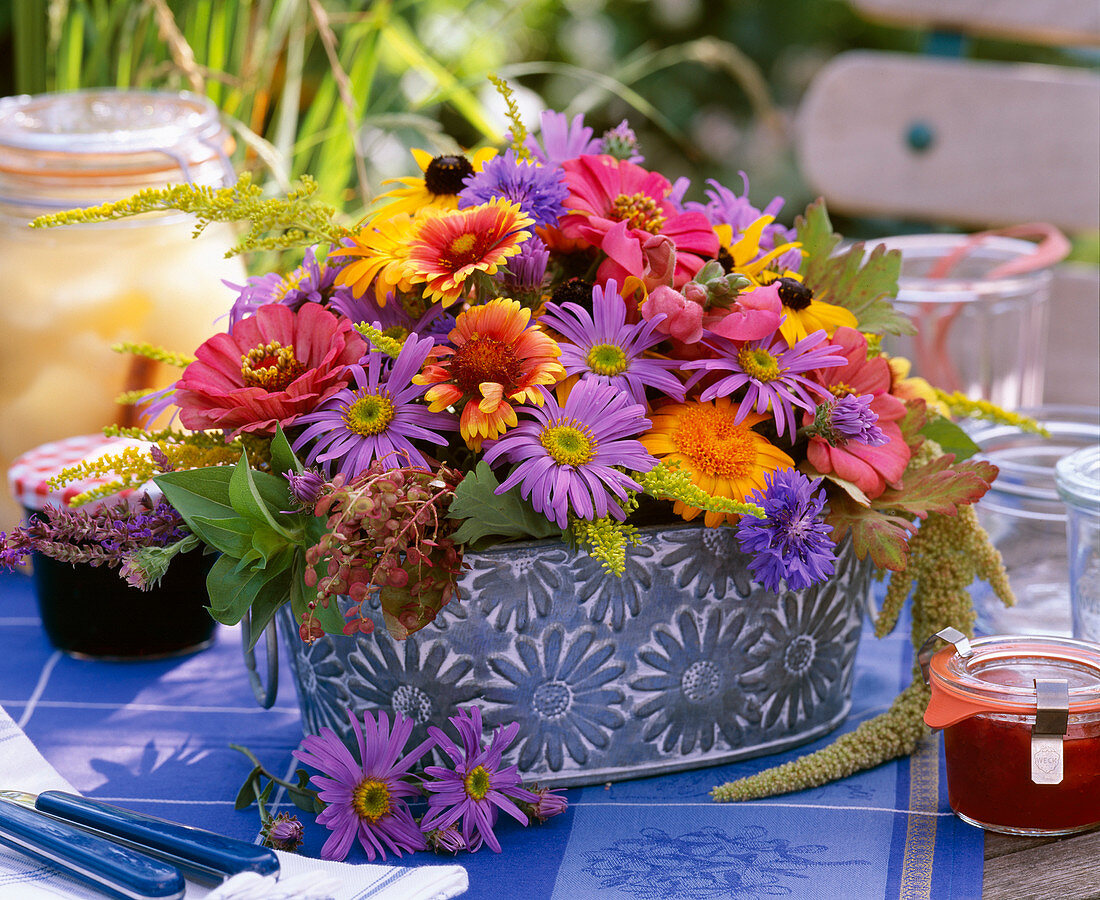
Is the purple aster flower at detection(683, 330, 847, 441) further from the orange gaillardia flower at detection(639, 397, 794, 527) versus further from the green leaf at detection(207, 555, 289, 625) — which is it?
the green leaf at detection(207, 555, 289, 625)

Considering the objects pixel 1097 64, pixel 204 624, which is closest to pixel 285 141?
pixel 204 624

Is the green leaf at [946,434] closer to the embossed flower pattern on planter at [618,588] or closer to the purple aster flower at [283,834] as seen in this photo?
the embossed flower pattern on planter at [618,588]

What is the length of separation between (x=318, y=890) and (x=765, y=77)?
2470 millimetres

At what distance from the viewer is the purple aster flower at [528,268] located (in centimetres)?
52

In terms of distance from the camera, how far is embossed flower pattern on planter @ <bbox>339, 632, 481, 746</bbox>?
0.51m

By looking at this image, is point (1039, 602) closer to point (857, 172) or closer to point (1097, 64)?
point (857, 172)

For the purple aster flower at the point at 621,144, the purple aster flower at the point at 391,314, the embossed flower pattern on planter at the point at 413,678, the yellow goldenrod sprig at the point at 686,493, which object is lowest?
the embossed flower pattern on planter at the point at 413,678

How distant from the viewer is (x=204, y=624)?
0.73 meters

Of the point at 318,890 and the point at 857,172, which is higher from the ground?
the point at 857,172

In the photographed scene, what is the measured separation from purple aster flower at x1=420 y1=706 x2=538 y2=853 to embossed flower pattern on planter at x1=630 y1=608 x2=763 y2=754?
73 millimetres

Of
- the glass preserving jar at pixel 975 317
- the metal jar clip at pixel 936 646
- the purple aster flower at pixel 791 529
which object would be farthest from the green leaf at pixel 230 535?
the glass preserving jar at pixel 975 317

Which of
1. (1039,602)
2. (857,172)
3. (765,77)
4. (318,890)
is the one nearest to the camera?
(318,890)

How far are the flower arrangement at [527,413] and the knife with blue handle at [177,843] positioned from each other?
0.29 ft

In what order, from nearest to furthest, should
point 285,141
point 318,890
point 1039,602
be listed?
point 318,890
point 1039,602
point 285,141
